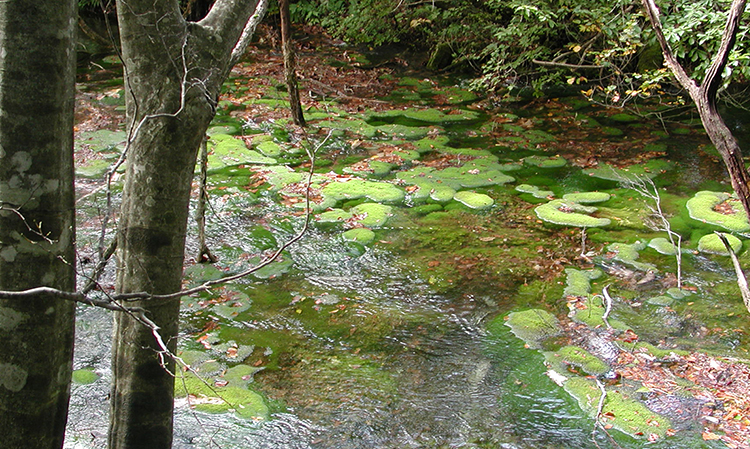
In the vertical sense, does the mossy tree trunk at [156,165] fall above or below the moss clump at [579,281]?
above

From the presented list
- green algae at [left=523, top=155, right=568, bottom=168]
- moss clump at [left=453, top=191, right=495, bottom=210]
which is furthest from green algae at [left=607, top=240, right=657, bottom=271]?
green algae at [left=523, top=155, right=568, bottom=168]

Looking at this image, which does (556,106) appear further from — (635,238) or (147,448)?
(147,448)

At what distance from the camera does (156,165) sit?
2703 millimetres

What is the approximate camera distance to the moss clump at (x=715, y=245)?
6.61 meters

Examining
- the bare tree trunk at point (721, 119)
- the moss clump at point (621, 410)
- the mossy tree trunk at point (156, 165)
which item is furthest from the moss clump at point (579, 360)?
the mossy tree trunk at point (156, 165)

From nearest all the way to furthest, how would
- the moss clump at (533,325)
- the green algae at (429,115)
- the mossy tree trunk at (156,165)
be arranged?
the mossy tree trunk at (156,165), the moss clump at (533,325), the green algae at (429,115)

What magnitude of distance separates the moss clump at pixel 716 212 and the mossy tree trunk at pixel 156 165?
6.27 meters

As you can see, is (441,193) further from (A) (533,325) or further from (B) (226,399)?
(B) (226,399)

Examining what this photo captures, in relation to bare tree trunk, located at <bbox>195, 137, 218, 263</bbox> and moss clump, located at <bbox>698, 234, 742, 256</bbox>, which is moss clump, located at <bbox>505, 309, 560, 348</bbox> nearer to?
moss clump, located at <bbox>698, 234, 742, 256</bbox>

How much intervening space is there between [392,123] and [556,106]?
3188mm

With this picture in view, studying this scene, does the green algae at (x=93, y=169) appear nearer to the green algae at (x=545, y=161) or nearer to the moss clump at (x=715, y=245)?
the green algae at (x=545, y=161)

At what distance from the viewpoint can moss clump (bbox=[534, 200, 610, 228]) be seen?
737cm

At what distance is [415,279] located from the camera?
614 centimetres

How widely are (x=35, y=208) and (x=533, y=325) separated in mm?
4182
